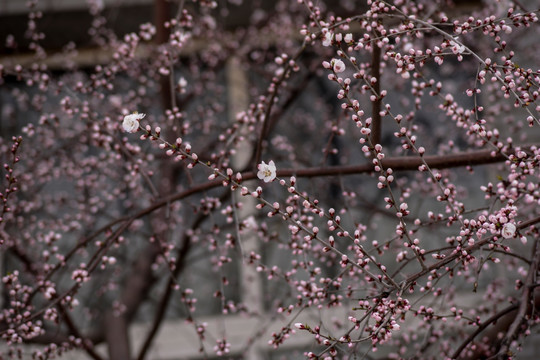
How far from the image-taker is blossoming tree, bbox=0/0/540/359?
7.99 ft

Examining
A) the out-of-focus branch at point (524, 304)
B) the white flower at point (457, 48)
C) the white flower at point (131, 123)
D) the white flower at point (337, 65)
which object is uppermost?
the white flower at point (457, 48)

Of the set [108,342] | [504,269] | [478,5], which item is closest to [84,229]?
[108,342]

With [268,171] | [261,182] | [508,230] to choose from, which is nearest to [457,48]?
[508,230]

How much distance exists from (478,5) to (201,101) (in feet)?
9.24

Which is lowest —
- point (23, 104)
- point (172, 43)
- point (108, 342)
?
point (108, 342)

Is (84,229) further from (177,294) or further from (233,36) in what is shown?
(233,36)

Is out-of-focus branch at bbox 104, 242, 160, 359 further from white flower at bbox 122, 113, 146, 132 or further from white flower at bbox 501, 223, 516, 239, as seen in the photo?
white flower at bbox 501, 223, 516, 239

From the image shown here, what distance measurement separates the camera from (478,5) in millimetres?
5480

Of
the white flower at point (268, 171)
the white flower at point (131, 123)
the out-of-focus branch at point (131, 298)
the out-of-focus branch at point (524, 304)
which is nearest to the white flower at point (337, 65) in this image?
the white flower at point (268, 171)

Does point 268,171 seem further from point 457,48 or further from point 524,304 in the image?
point 524,304

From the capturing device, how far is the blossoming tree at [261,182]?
2436mm

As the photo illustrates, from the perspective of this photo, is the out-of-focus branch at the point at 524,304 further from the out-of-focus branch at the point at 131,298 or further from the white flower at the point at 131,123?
the out-of-focus branch at the point at 131,298

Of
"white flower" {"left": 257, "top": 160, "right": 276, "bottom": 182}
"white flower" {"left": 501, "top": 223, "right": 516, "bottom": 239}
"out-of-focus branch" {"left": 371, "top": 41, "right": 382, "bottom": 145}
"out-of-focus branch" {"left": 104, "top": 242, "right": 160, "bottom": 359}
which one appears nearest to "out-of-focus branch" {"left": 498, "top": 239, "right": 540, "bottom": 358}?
"white flower" {"left": 501, "top": 223, "right": 516, "bottom": 239}

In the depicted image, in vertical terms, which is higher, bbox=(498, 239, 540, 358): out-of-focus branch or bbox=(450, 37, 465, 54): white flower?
bbox=(450, 37, 465, 54): white flower
